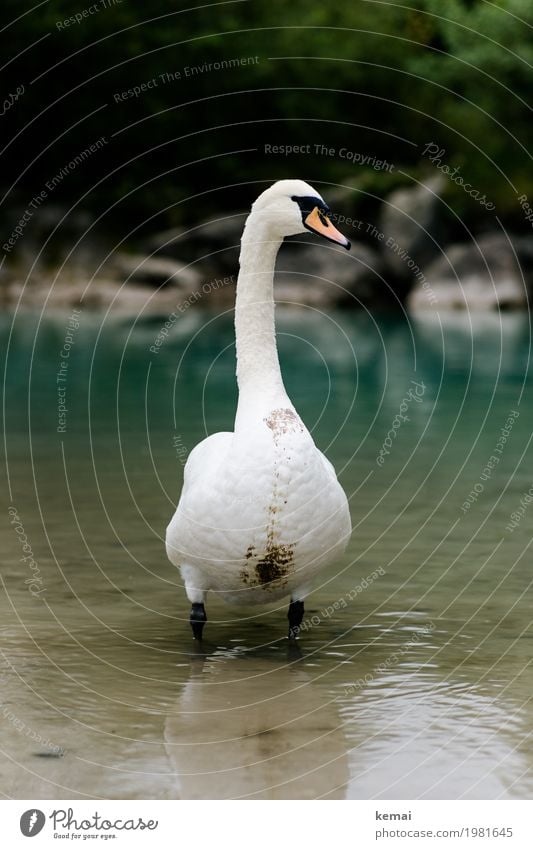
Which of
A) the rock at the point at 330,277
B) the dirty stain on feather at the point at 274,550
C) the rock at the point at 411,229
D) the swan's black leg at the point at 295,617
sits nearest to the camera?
the dirty stain on feather at the point at 274,550

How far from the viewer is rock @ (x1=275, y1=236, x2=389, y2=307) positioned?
42969mm

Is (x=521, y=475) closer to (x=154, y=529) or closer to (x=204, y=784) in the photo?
(x=154, y=529)

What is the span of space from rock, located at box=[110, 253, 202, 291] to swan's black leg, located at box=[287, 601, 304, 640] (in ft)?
114

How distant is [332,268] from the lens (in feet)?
144

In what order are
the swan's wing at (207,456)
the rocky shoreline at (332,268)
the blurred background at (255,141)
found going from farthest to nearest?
the blurred background at (255,141) < the rocky shoreline at (332,268) < the swan's wing at (207,456)

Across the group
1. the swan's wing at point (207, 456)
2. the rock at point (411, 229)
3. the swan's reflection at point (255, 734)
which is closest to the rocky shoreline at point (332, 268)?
the rock at point (411, 229)

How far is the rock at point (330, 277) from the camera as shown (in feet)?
141

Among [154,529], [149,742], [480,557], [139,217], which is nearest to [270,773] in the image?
[149,742]

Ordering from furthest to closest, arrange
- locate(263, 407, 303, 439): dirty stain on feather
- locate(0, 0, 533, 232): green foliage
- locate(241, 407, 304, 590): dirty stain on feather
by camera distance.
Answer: locate(0, 0, 533, 232): green foliage, locate(263, 407, 303, 439): dirty stain on feather, locate(241, 407, 304, 590): dirty stain on feather

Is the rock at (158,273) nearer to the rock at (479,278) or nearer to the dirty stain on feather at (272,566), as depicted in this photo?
the rock at (479,278)

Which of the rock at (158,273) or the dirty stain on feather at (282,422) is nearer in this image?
the dirty stain on feather at (282,422)

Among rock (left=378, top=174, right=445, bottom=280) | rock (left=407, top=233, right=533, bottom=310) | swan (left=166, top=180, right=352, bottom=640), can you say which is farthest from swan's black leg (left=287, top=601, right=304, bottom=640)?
rock (left=378, top=174, right=445, bottom=280)

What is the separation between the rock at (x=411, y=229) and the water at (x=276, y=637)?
28022mm

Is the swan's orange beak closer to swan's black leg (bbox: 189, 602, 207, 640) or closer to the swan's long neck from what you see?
the swan's long neck
